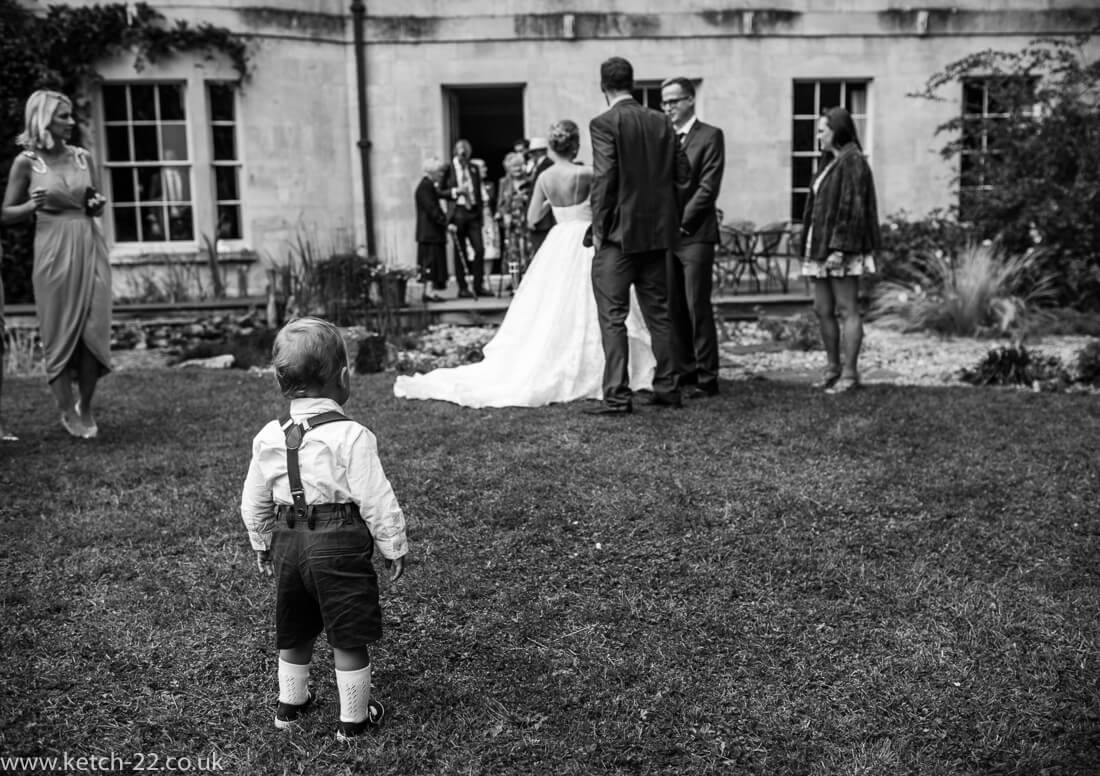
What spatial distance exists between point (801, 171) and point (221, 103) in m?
8.24

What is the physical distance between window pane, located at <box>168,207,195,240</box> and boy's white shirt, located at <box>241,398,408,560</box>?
12011 millimetres

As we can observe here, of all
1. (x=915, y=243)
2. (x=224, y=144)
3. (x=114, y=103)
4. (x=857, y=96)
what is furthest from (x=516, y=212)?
(x=857, y=96)

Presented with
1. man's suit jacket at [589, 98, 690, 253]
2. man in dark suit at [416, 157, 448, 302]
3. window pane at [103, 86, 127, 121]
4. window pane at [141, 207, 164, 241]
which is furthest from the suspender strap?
window pane at [103, 86, 127, 121]

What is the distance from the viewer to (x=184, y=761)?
2.90 m

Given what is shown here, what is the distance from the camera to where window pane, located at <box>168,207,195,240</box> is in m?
13.9

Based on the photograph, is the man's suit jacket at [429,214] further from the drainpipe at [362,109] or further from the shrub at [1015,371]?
the shrub at [1015,371]

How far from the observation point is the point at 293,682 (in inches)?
119

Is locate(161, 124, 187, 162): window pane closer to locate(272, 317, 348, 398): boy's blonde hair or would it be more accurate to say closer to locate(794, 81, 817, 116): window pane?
locate(794, 81, 817, 116): window pane

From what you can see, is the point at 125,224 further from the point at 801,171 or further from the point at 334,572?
the point at 334,572

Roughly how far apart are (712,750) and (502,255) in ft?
36.6

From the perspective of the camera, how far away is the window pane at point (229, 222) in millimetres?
14031

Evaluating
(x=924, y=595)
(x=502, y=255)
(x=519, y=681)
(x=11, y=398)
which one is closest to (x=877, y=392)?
(x=924, y=595)

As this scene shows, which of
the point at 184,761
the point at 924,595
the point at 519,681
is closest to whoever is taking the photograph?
the point at 184,761

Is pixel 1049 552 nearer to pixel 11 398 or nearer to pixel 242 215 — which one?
pixel 11 398
